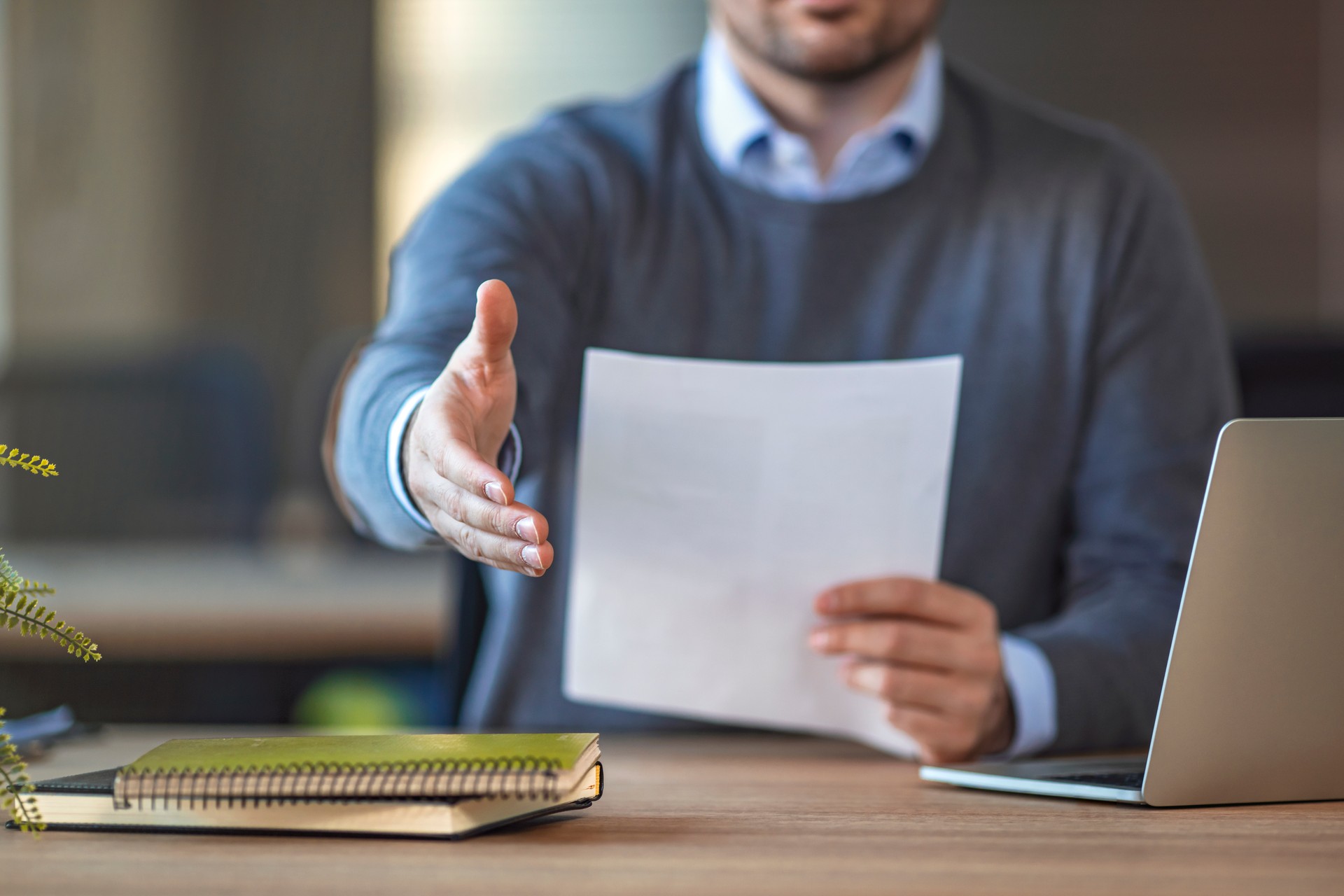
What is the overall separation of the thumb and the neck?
0.63 metres

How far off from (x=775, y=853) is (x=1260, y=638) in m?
0.26

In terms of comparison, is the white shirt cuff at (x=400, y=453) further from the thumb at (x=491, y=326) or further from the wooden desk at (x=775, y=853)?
the wooden desk at (x=775, y=853)

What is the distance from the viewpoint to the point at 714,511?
835 millimetres

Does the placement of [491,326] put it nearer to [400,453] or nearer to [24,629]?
[400,453]

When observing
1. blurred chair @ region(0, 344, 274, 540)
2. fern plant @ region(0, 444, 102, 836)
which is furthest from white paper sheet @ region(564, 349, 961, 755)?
blurred chair @ region(0, 344, 274, 540)

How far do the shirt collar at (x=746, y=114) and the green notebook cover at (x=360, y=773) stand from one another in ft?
2.42

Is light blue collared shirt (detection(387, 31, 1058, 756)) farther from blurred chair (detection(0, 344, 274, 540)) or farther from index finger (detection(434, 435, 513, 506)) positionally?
blurred chair (detection(0, 344, 274, 540))

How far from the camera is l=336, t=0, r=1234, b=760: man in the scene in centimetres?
109

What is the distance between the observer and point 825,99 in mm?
1187

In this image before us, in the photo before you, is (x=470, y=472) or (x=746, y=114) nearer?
(x=470, y=472)

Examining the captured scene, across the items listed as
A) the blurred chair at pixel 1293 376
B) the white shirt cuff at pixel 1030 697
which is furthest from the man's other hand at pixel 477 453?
the blurred chair at pixel 1293 376

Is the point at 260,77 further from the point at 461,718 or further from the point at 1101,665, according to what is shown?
the point at 1101,665

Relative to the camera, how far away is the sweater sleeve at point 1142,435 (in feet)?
3.22

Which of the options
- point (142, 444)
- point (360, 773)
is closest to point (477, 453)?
point (360, 773)
